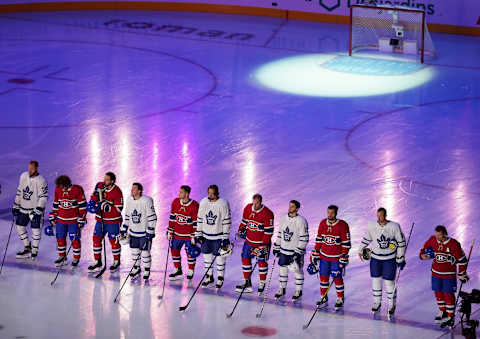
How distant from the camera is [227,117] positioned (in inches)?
797

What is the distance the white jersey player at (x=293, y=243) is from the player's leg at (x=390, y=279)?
1.03m

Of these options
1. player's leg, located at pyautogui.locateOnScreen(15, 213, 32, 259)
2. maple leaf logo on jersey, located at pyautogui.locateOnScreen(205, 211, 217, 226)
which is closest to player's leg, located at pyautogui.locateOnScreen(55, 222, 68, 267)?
player's leg, located at pyautogui.locateOnScreen(15, 213, 32, 259)

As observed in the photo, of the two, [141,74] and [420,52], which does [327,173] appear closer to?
[141,74]

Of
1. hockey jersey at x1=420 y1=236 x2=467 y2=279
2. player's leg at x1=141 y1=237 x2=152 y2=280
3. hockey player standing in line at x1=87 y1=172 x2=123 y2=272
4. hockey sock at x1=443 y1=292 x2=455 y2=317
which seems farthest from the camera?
hockey player standing in line at x1=87 y1=172 x2=123 y2=272

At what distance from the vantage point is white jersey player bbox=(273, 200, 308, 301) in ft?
36.1

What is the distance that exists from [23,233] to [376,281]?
505cm

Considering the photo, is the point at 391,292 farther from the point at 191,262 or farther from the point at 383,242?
the point at 191,262

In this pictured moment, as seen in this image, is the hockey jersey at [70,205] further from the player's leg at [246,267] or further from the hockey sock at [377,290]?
the hockey sock at [377,290]

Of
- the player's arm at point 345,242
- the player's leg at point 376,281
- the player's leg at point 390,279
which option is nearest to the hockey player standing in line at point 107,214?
the player's arm at point 345,242

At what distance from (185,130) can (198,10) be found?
14016 mm

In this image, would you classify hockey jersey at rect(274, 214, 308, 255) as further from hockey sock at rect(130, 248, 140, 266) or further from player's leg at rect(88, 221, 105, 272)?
player's leg at rect(88, 221, 105, 272)

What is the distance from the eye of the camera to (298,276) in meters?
11.2

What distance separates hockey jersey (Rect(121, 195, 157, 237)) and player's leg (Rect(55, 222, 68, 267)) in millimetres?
1056

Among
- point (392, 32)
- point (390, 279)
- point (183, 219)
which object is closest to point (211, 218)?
point (183, 219)
